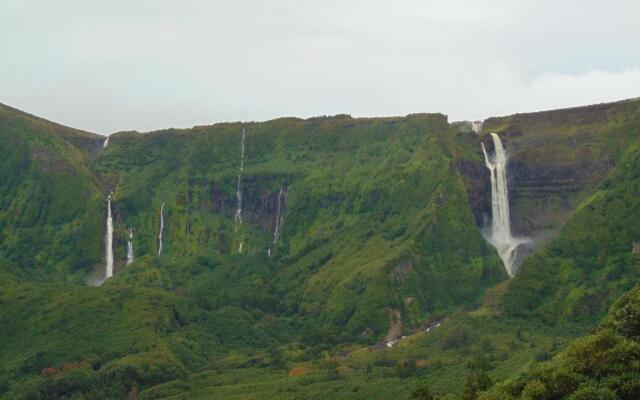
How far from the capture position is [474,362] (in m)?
85.2

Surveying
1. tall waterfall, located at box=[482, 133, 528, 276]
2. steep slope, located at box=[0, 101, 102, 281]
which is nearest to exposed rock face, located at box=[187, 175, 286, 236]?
steep slope, located at box=[0, 101, 102, 281]

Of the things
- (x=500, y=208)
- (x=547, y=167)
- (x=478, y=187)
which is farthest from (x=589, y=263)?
(x=478, y=187)

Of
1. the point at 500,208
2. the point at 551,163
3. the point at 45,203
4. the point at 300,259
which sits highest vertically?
the point at 551,163

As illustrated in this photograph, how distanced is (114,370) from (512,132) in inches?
3170

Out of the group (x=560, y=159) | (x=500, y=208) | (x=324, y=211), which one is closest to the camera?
(x=560, y=159)

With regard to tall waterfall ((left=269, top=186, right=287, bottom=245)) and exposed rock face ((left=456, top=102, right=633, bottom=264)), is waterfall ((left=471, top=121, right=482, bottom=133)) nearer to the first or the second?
exposed rock face ((left=456, top=102, right=633, bottom=264))

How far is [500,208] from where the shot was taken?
151 meters

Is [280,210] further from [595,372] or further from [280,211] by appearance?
[595,372]

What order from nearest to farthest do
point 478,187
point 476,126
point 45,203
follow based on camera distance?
point 478,187
point 476,126
point 45,203

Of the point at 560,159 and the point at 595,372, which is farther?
the point at 560,159

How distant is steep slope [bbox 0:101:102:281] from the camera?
164125mm

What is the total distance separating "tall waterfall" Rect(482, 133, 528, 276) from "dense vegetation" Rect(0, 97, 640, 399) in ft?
7.39

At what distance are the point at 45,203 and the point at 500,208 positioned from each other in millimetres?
84538

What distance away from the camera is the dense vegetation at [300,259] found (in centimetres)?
10869
